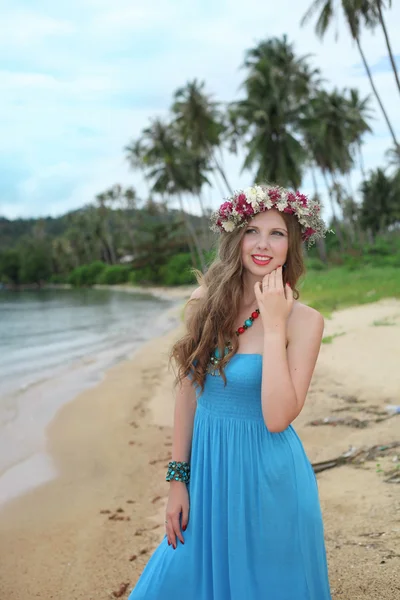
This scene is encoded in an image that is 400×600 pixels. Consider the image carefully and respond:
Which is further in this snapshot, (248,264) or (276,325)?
(248,264)

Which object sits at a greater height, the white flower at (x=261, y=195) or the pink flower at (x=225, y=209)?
the white flower at (x=261, y=195)

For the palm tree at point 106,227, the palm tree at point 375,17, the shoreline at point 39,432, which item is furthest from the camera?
the palm tree at point 106,227

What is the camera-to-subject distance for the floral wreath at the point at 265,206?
83.1 inches

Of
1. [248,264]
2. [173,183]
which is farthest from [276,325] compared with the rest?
[173,183]

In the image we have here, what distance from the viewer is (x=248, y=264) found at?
6.92 ft

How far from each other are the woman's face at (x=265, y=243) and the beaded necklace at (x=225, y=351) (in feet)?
0.51

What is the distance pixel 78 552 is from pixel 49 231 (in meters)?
164

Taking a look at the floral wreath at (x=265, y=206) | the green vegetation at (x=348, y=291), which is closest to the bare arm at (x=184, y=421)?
the floral wreath at (x=265, y=206)

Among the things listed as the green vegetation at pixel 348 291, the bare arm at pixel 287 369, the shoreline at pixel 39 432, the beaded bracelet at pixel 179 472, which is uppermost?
the bare arm at pixel 287 369

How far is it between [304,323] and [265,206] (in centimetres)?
46

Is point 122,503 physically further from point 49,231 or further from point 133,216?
point 49,231

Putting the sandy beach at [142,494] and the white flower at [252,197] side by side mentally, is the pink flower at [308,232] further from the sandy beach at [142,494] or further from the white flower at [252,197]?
the sandy beach at [142,494]

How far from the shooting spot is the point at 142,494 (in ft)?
17.9

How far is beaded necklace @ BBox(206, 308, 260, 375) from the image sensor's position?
6.66 feet
